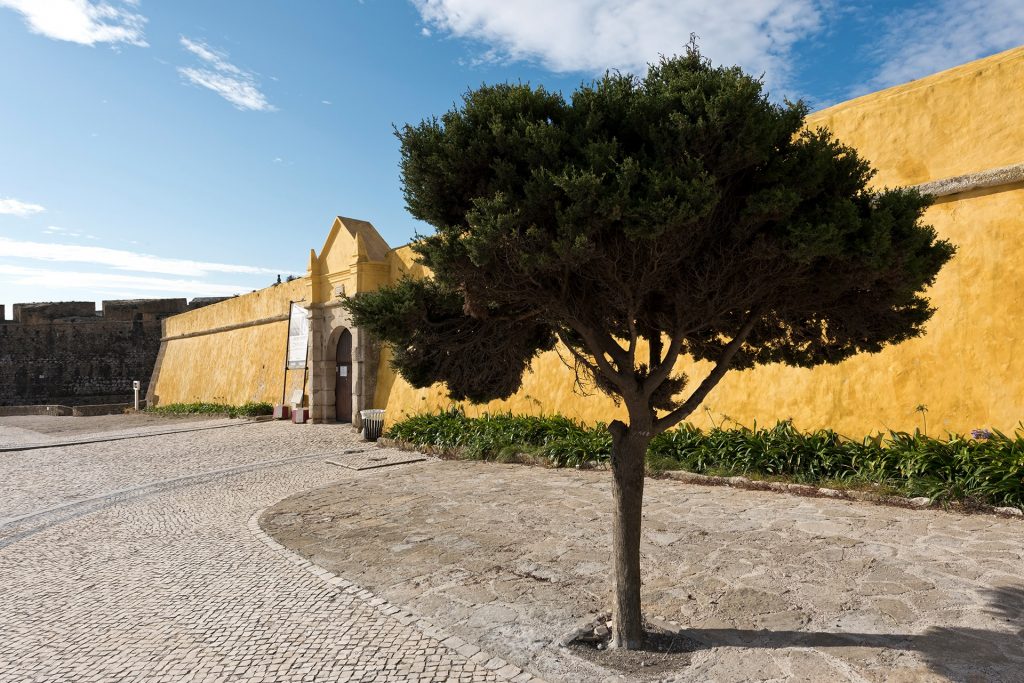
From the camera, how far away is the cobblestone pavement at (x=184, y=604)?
3.77 metres

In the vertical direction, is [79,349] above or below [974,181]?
below

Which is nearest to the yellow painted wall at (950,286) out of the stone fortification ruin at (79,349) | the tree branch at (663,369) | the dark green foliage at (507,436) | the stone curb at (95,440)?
the dark green foliage at (507,436)

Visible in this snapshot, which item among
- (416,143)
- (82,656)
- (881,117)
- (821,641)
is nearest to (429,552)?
(82,656)

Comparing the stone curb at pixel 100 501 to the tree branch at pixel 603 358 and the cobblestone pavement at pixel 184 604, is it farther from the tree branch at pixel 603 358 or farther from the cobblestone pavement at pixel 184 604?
the tree branch at pixel 603 358

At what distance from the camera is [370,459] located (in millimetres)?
11602

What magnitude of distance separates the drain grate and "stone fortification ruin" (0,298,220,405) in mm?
22030

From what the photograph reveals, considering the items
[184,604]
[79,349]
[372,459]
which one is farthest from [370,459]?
[79,349]

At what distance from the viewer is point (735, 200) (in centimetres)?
349

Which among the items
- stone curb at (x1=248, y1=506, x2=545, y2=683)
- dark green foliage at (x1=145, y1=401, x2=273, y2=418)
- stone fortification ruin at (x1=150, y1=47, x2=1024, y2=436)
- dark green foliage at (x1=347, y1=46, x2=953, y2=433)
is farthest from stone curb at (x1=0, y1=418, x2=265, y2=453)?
dark green foliage at (x1=347, y1=46, x2=953, y2=433)

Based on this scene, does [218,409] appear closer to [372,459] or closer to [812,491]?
[372,459]

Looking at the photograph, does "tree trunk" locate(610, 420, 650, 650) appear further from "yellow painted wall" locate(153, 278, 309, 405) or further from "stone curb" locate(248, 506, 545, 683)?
"yellow painted wall" locate(153, 278, 309, 405)

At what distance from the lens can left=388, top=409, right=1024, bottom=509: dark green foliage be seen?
6.36 metres

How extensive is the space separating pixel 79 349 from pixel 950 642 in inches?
1483

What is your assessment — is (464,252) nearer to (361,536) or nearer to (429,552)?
(429,552)
